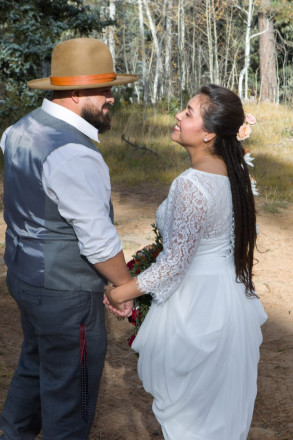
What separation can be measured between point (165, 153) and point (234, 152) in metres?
8.62

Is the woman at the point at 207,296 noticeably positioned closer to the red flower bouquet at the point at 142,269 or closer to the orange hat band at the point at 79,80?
the red flower bouquet at the point at 142,269

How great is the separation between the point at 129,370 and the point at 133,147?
23.1 ft

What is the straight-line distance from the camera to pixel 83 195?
95.1 inches

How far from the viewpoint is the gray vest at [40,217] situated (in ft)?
8.26

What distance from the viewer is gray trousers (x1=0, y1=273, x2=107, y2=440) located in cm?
266

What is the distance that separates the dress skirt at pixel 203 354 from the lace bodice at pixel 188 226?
0.08m

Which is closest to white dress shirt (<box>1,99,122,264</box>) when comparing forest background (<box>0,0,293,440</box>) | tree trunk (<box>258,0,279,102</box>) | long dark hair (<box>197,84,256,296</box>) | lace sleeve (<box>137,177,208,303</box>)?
lace sleeve (<box>137,177,208,303</box>)

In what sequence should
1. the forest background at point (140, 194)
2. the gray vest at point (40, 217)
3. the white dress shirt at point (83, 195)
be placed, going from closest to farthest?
the white dress shirt at point (83, 195) → the gray vest at point (40, 217) → the forest background at point (140, 194)

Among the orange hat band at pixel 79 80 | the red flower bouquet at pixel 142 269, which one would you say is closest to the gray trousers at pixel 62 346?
the red flower bouquet at pixel 142 269

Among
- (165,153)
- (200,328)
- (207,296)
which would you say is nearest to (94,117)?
(207,296)

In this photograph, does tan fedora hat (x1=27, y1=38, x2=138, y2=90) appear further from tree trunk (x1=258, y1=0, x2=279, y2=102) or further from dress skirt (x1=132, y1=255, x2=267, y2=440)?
tree trunk (x1=258, y1=0, x2=279, y2=102)

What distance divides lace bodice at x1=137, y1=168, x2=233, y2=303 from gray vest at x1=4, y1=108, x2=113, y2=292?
0.31 metres

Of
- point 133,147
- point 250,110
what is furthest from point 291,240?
point 250,110

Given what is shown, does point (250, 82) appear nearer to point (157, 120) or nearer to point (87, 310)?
point (157, 120)
